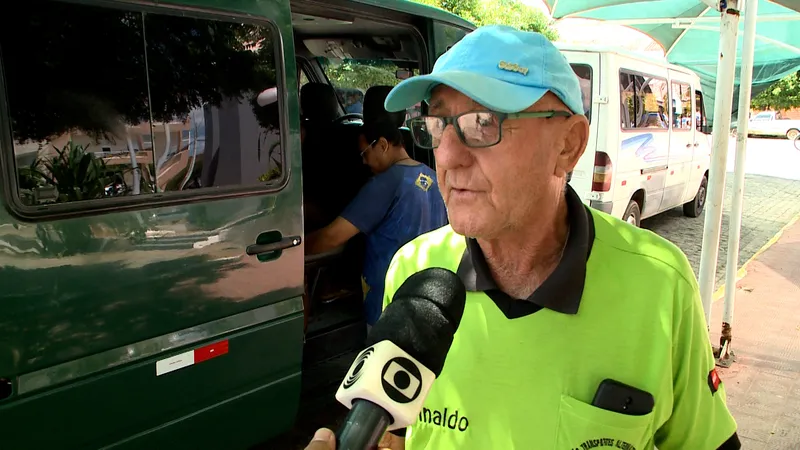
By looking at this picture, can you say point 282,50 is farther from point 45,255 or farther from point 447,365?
point 447,365

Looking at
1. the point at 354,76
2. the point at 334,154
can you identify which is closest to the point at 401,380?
the point at 334,154

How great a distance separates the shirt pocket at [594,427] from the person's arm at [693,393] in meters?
0.12

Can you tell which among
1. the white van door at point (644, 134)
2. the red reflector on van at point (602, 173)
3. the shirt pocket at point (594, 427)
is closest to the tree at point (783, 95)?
the white van door at point (644, 134)

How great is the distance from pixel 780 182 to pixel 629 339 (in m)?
15.5

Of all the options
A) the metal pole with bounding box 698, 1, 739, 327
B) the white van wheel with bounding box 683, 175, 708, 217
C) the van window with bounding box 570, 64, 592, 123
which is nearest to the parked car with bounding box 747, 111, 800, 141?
the white van wheel with bounding box 683, 175, 708, 217

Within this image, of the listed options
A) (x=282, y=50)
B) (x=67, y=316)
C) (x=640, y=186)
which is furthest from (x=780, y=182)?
(x=67, y=316)

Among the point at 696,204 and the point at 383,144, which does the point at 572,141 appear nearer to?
the point at 383,144

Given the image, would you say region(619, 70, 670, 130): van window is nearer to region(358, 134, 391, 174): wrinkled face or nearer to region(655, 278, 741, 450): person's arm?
region(358, 134, 391, 174): wrinkled face

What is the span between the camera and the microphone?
872 millimetres

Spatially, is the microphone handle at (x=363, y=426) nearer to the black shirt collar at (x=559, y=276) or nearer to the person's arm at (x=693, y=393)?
the black shirt collar at (x=559, y=276)

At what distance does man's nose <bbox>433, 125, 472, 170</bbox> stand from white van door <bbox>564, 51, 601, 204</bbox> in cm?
531

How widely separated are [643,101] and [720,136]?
3.51 metres

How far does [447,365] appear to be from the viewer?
4.14 ft

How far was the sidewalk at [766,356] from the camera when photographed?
3518 millimetres
